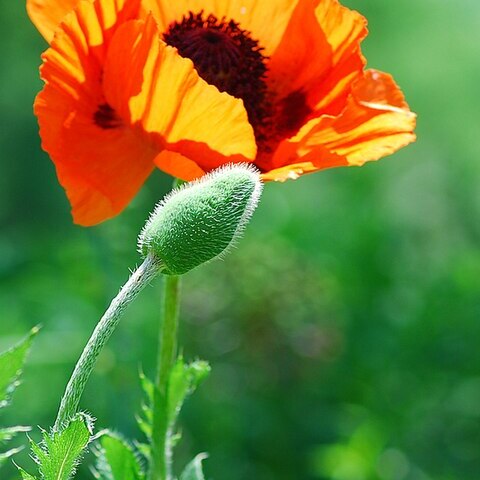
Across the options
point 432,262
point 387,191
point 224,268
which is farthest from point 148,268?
point 387,191

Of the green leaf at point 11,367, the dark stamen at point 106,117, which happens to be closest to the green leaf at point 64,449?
the green leaf at point 11,367

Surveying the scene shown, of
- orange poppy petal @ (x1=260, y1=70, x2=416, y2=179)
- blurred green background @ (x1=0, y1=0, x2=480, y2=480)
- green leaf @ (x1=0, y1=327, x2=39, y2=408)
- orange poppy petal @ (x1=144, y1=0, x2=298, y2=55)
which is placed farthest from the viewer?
blurred green background @ (x1=0, y1=0, x2=480, y2=480)

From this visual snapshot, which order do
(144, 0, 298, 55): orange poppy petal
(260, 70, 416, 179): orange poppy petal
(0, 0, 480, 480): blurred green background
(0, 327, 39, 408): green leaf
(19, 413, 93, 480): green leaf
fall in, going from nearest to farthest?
(19, 413, 93, 480): green leaf → (0, 327, 39, 408): green leaf → (260, 70, 416, 179): orange poppy petal → (144, 0, 298, 55): orange poppy petal → (0, 0, 480, 480): blurred green background

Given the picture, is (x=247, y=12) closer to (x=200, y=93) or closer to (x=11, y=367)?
(x=200, y=93)

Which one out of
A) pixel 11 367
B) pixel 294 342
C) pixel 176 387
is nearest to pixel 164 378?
pixel 176 387

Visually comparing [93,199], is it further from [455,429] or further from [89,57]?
[455,429]

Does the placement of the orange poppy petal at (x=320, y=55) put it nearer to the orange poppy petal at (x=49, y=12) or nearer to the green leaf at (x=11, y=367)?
the orange poppy petal at (x=49, y=12)

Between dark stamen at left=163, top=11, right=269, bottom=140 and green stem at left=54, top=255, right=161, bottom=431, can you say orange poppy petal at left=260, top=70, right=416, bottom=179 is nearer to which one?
dark stamen at left=163, top=11, right=269, bottom=140

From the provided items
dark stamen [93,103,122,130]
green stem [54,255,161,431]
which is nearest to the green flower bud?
green stem [54,255,161,431]
